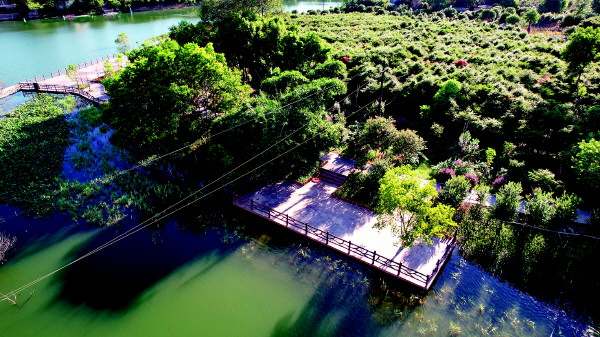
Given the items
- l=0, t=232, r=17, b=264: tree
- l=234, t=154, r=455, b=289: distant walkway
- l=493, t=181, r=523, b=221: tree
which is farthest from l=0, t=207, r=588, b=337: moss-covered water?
l=493, t=181, r=523, b=221: tree

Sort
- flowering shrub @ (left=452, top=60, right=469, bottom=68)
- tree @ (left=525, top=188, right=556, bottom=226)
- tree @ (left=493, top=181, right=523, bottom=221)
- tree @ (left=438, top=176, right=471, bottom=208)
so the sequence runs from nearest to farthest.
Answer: tree @ (left=525, top=188, right=556, bottom=226) → tree @ (left=493, top=181, right=523, bottom=221) → tree @ (left=438, top=176, right=471, bottom=208) → flowering shrub @ (left=452, top=60, right=469, bottom=68)

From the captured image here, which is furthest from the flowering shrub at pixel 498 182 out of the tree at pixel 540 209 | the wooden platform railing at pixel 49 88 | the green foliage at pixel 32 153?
the wooden platform railing at pixel 49 88

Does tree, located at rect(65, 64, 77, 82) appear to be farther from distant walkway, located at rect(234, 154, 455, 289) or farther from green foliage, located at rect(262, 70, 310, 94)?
distant walkway, located at rect(234, 154, 455, 289)

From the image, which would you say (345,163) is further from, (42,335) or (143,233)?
(42,335)

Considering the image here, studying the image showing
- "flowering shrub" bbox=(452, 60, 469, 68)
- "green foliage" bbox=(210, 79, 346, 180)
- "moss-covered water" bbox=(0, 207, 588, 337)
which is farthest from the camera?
"flowering shrub" bbox=(452, 60, 469, 68)

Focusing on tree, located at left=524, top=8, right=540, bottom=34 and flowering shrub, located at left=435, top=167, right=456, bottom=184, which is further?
tree, located at left=524, top=8, right=540, bottom=34

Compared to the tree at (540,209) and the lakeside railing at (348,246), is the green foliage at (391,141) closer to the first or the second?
the lakeside railing at (348,246)
